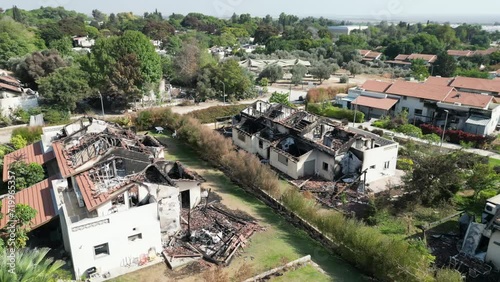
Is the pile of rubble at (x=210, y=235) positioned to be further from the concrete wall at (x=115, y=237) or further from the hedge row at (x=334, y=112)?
the hedge row at (x=334, y=112)

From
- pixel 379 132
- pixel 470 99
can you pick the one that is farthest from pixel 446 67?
pixel 379 132

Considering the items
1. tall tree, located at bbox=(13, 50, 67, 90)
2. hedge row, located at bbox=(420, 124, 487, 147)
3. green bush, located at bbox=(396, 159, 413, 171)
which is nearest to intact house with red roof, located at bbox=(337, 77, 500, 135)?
hedge row, located at bbox=(420, 124, 487, 147)

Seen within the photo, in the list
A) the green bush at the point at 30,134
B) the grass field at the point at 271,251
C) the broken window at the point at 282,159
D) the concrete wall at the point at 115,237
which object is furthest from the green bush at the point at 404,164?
the green bush at the point at 30,134

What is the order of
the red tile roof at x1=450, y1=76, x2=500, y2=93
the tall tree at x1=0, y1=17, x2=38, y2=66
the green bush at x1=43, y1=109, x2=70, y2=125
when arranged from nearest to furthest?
the green bush at x1=43, y1=109, x2=70, y2=125 < the red tile roof at x1=450, y1=76, x2=500, y2=93 < the tall tree at x1=0, y1=17, x2=38, y2=66

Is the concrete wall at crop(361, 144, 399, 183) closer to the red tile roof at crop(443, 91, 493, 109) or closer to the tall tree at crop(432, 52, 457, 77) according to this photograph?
the red tile roof at crop(443, 91, 493, 109)

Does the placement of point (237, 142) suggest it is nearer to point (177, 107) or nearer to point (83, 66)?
point (177, 107)

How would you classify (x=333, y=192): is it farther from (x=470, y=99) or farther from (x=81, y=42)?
(x=81, y=42)

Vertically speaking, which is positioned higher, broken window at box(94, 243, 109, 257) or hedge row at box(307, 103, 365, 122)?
broken window at box(94, 243, 109, 257)
